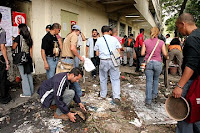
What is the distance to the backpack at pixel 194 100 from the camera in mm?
1960

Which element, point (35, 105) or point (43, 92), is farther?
point (35, 105)

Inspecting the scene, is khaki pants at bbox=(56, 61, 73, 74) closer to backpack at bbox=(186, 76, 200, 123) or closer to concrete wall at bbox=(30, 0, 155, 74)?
concrete wall at bbox=(30, 0, 155, 74)

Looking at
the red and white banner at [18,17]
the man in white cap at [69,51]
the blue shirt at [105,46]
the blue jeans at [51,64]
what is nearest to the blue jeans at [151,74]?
the blue shirt at [105,46]

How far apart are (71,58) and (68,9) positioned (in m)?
3.96

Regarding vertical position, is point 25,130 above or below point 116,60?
below

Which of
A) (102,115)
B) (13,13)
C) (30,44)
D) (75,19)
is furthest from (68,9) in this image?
(102,115)

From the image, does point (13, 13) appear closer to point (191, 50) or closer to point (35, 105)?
point (35, 105)

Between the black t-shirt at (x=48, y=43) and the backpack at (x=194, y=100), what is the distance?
10.2ft

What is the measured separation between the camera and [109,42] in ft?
13.1

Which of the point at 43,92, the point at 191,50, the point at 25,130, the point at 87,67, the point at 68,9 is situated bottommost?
the point at 25,130

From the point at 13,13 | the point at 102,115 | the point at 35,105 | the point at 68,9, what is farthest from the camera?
the point at 68,9

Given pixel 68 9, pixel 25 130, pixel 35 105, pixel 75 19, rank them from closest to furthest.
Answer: pixel 25 130 → pixel 35 105 → pixel 68 9 → pixel 75 19

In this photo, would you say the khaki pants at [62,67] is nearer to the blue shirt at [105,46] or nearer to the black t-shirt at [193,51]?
the blue shirt at [105,46]

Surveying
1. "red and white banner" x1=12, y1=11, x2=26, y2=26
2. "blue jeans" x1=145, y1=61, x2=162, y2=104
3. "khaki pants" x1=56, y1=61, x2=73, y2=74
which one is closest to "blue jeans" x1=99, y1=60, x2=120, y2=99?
"blue jeans" x1=145, y1=61, x2=162, y2=104
